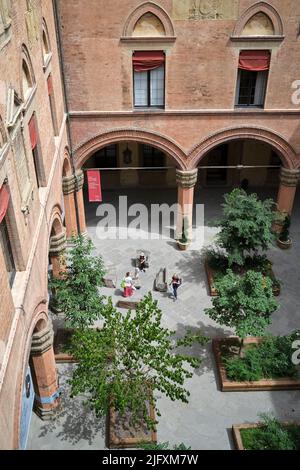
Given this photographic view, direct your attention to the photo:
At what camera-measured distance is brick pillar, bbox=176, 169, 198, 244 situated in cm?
2252

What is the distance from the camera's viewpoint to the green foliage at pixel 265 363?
16.5 meters

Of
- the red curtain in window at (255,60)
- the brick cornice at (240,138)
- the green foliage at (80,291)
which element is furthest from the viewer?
the brick cornice at (240,138)

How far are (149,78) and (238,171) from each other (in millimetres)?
10409

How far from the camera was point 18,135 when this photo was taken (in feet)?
38.2

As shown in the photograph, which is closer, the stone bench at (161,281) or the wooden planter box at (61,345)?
the wooden planter box at (61,345)

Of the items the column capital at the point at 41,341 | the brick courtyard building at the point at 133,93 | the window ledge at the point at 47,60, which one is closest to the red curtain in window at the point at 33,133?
the brick courtyard building at the point at 133,93

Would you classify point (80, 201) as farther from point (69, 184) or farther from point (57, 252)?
point (57, 252)

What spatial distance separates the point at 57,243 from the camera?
18.1 m

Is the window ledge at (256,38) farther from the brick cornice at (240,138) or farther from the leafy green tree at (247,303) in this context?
the leafy green tree at (247,303)

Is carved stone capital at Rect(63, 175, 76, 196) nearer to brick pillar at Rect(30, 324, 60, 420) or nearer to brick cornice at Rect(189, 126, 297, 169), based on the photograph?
brick cornice at Rect(189, 126, 297, 169)

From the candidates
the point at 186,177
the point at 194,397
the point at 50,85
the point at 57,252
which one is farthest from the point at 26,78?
the point at 194,397

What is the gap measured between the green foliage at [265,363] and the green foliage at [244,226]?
13.4 feet

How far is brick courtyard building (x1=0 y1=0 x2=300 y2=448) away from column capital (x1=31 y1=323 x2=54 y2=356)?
4cm

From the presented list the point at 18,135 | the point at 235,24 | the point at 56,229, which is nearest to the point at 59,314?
the point at 56,229
